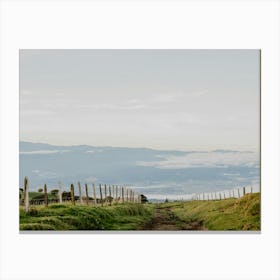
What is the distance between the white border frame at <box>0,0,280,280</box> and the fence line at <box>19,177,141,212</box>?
11cm

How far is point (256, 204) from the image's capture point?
17.2ft

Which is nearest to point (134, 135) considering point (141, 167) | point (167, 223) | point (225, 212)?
point (141, 167)

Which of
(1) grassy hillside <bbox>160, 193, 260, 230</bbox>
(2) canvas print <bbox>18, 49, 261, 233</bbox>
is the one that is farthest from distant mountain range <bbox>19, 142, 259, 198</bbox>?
(1) grassy hillside <bbox>160, 193, 260, 230</bbox>

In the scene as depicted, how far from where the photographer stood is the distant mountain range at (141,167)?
527cm

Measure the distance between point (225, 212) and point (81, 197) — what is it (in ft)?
4.06

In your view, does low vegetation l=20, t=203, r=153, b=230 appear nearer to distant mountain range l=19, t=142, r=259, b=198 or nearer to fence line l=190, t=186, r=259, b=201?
distant mountain range l=19, t=142, r=259, b=198

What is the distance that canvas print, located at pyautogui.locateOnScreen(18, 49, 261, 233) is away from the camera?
5.27 m

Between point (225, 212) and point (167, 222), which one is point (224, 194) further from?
point (167, 222)
